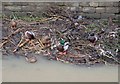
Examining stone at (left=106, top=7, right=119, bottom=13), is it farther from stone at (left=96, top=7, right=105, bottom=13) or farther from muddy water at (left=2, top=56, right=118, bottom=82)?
muddy water at (left=2, top=56, right=118, bottom=82)

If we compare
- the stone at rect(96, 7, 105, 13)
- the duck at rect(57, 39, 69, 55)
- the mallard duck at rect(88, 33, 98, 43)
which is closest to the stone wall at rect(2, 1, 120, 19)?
the stone at rect(96, 7, 105, 13)

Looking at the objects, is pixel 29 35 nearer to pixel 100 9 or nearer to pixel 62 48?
pixel 62 48

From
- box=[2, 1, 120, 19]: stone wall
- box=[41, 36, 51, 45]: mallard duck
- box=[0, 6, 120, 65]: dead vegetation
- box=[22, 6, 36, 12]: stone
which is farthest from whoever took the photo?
box=[22, 6, 36, 12]: stone

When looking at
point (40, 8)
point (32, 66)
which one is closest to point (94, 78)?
point (32, 66)

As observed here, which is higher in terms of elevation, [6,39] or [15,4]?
[15,4]

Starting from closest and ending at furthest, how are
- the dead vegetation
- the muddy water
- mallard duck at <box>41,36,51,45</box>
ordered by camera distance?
the muddy water < the dead vegetation < mallard duck at <box>41,36,51,45</box>

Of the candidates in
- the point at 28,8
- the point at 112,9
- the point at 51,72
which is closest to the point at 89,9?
the point at 112,9

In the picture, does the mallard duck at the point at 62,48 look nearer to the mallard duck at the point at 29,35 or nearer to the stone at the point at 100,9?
the mallard duck at the point at 29,35

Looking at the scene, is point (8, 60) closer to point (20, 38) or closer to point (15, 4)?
point (20, 38)
